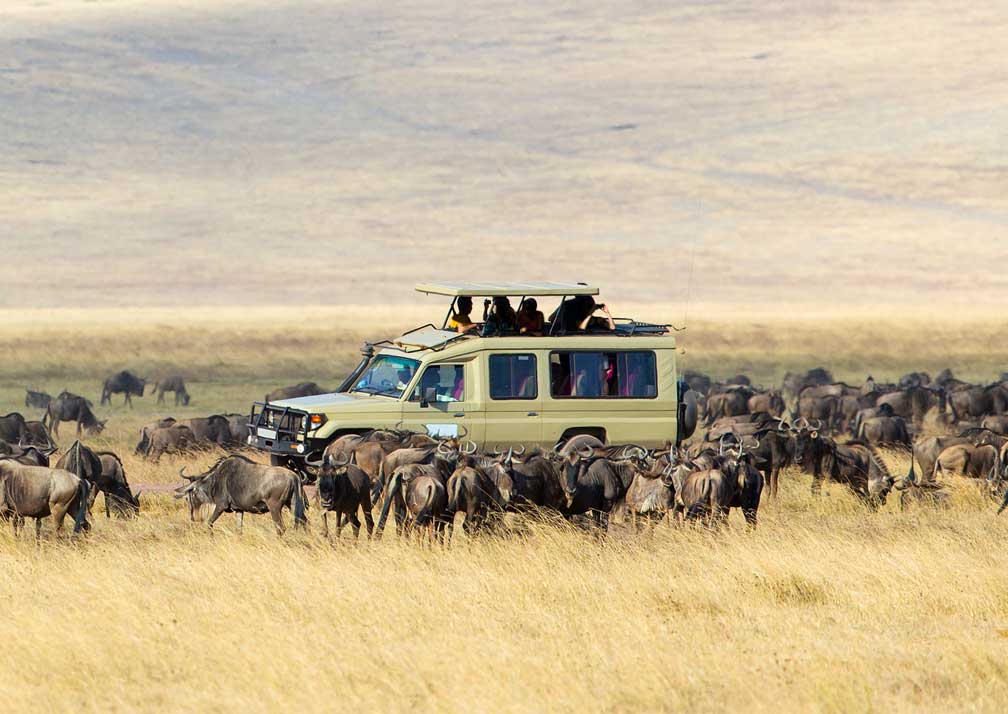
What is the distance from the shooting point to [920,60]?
433 feet

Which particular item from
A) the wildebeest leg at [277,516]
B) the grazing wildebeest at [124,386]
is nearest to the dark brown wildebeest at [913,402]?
the grazing wildebeest at [124,386]

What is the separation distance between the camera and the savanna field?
10.7 metres

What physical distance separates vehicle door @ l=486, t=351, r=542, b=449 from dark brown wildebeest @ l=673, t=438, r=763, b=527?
2725 mm

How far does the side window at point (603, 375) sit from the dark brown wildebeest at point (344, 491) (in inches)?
136

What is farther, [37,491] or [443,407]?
[443,407]

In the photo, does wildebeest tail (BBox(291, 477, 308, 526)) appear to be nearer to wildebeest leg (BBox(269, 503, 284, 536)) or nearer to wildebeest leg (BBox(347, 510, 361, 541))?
wildebeest leg (BBox(269, 503, 284, 536))

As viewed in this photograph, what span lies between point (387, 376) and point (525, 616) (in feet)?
23.2

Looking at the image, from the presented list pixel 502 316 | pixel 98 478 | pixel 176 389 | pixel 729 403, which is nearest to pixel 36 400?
pixel 176 389

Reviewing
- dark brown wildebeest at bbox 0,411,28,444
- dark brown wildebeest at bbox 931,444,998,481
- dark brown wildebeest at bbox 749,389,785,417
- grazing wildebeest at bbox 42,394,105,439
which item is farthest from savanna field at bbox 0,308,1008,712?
dark brown wildebeest at bbox 749,389,785,417

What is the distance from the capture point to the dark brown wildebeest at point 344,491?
15.8 meters

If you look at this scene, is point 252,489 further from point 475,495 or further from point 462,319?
point 462,319

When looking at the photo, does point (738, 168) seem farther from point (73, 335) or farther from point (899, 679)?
point (899, 679)

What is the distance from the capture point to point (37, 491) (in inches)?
596

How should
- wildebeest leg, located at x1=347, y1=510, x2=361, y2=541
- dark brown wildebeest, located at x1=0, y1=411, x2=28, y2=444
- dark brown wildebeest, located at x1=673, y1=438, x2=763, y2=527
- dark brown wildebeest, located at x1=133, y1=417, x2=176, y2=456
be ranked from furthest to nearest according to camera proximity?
dark brown wildebeest, located at x1=133, y1=417, x2=176, y2=456 < dark brown wildebeest, located at x1=0, y1=411, x2=28, y2=444 < dark brown wildebeest, located at x1=673, y1=438, x2=763, y2=527 < wildebeest leg, located at x1=347, y1=510, x2=361, y2=541
